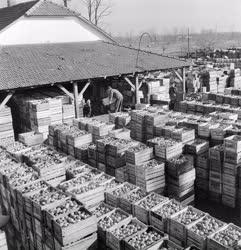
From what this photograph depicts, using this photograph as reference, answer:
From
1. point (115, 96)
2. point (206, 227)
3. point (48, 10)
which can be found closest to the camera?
point (206, 227)

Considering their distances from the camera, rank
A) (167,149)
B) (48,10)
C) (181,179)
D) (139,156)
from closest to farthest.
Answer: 1. (181,179)
2. (139,156)
3. (167,149)
4. (48,10)

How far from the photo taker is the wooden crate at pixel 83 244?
26.8 ft

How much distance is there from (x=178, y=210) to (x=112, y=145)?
4.51 m

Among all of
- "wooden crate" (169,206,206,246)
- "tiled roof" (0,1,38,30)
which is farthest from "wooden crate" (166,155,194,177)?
"tiled roof" (0,1,38,30)

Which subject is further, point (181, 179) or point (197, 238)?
point (181, 179)

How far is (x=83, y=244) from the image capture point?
8336 mm

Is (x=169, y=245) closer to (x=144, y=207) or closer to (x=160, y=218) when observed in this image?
(x=160, y=218)

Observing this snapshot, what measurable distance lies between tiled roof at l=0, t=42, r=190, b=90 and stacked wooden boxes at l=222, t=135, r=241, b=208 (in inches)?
453

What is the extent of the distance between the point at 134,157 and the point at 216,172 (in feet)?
9.52

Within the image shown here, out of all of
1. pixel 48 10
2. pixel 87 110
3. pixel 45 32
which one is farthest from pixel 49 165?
pixel 48 10

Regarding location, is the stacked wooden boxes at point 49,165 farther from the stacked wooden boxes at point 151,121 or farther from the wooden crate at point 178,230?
the stacked wooden boxes at point 151,121

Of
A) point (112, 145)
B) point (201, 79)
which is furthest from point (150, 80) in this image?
point (112, 145)

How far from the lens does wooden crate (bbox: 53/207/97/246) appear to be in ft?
26.5

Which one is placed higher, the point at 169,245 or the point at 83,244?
the point at 169,245
